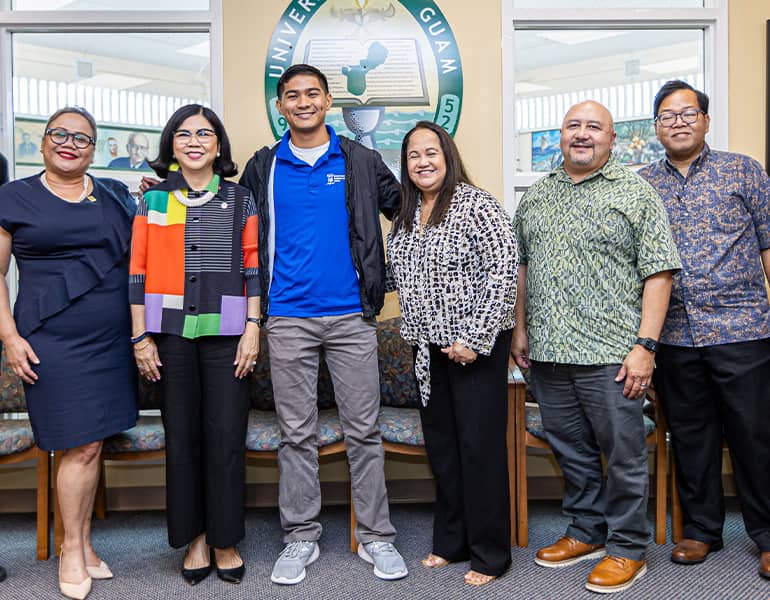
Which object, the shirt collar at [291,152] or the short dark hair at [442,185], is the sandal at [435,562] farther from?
the shirt collar at [291,152]

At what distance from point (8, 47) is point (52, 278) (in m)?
1.78

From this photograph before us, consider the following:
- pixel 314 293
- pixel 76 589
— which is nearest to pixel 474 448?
pixel 314 293

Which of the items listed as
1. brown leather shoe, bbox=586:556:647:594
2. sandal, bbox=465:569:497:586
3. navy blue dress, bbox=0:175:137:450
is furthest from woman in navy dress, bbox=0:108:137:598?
brown leather shoe, bbox=586:556:647:594

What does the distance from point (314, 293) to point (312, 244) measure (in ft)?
0.55

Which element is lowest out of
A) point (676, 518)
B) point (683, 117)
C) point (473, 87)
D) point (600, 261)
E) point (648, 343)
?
point (676, 518)

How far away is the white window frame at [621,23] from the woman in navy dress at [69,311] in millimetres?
1860

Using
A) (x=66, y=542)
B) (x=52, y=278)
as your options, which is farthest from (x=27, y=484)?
(x=52, y=278)

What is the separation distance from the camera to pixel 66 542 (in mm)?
2199

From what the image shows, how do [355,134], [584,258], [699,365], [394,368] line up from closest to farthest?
1. [584,258]
2. [699,365]
3. [394,368]
4. [355,134]

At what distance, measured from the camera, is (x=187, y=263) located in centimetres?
211

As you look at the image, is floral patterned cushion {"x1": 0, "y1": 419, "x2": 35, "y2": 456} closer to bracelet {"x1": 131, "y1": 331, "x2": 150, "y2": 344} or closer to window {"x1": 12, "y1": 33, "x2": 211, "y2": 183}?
bracelet {"x1": 131, "y1": 331, "x2": 150, "y2": 344}

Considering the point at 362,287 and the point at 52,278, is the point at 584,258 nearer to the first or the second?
the point at 362,287

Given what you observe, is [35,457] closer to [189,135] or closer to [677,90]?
[189,135]

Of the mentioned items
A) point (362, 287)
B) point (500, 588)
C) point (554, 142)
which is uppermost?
point (554, 142)
